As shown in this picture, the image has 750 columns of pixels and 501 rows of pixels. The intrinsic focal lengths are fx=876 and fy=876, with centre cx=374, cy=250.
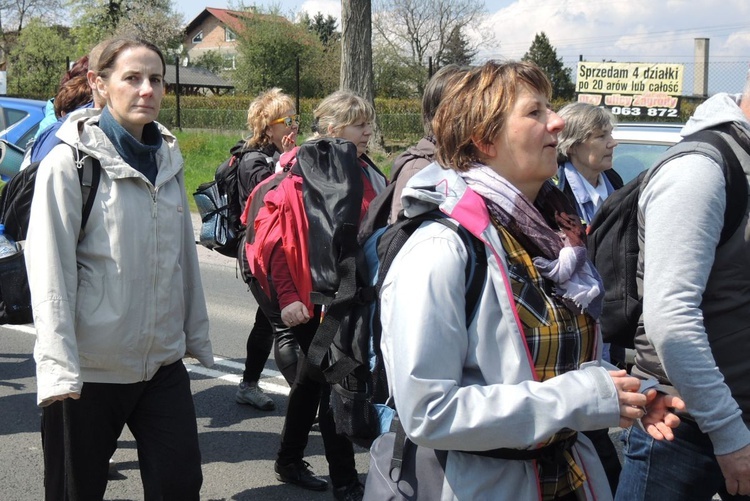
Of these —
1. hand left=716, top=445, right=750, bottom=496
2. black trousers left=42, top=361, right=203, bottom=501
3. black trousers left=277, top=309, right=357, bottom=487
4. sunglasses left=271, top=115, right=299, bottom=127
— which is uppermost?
sunglasses left=271, top=115, right=299, bottom=127

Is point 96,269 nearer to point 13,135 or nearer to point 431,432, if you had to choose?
point 431,432

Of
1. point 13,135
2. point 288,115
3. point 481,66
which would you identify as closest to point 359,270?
point 481,66

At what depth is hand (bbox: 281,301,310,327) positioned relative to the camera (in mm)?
3977

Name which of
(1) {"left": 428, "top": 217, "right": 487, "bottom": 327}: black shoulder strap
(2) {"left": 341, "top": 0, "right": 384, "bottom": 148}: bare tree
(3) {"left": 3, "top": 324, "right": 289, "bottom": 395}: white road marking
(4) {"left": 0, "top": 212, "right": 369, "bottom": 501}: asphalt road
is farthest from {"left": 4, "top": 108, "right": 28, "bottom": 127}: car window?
(1) {"left": 428, "top": 217, "right": 487, "bottom": 327}: black shoulder strap

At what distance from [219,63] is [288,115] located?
66.6m

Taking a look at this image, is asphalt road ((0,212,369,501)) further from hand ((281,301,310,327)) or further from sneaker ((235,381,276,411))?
hand ((281,301,310,327))

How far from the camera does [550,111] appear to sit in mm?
2121

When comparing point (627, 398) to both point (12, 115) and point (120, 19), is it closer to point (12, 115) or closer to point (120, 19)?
point (12, 115)

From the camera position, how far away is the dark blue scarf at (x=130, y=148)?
3.06m

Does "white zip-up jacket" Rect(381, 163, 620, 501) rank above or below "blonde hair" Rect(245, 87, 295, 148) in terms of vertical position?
below

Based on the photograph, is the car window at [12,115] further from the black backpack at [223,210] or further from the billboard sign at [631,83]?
the billboard sign at [631,83]

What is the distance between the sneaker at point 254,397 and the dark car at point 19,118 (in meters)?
7.71

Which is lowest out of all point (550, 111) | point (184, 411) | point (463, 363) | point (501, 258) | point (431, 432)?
point (184, 411)

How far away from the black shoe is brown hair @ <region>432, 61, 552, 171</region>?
2553 mm
